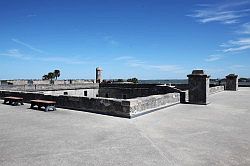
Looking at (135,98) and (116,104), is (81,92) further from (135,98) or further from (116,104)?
(116,104)

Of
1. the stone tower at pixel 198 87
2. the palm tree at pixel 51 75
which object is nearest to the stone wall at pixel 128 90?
the stone tower at pixel 198 87

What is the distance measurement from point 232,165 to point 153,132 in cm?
310

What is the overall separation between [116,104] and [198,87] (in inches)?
280

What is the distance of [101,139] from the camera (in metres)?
7.10

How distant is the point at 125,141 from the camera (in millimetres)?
6875

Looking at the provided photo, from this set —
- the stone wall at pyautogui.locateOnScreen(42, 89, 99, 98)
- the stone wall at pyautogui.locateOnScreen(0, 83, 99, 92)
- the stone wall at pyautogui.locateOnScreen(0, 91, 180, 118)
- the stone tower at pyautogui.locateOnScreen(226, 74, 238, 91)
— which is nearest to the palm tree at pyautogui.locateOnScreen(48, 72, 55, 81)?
the stone wall at pyautogui.locateOnScreen(0, 83, 99, 92)

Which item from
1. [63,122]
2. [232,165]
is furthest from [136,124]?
[232,165]

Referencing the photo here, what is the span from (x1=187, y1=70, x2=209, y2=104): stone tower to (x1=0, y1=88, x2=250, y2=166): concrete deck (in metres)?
5.15

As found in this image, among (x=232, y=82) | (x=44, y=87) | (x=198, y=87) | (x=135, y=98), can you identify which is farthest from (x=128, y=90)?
(x=135, y=98)

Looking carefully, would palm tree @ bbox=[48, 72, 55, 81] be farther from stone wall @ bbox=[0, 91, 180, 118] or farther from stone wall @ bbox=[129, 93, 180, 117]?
stone wall @ bbox=[129, 93, 180, 117]

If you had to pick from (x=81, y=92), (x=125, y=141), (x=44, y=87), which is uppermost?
(x=44, y=87)

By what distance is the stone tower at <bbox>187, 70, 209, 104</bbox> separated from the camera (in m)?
15.5

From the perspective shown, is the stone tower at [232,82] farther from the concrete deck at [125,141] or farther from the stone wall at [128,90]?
the concrete deck at [125,141]

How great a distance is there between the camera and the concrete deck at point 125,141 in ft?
17.9
